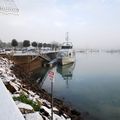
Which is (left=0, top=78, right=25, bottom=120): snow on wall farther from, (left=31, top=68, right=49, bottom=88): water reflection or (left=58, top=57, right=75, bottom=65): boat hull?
(left=58, top=57, right=75, bottom=65): boat hull

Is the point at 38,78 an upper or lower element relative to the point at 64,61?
lower

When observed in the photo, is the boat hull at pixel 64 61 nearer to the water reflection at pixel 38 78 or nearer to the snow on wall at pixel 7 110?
the water reflection at pixel 38 78

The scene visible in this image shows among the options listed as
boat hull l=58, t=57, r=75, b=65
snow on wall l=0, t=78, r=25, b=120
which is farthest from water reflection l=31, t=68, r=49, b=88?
snow on wall l=0, t=78, r=25, b=120

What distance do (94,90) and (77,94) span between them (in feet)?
8.78

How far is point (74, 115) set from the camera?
588 inches

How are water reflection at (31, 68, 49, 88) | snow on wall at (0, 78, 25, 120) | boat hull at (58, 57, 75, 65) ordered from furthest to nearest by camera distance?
boat hull at (58, 57, 75, 65) → water reflection at (31, 68, 49, 88) → snow on wall at (0, 78, 25, 120)

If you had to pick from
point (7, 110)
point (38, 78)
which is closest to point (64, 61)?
point (38, 78)

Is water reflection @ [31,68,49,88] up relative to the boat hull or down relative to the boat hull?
down

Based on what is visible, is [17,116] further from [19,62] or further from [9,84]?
[19,62]

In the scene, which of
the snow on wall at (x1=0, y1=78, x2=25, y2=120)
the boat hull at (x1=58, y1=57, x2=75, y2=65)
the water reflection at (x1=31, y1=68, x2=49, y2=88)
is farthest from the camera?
the boat hull at (x1=58, y1=57, x2=75, y2=65)

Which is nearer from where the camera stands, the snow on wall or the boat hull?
the snow on wall

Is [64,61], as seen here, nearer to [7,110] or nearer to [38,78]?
[38,78]

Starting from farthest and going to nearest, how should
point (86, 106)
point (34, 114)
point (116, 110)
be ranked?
point (86, 106), point (116, 110), point (34, 114)

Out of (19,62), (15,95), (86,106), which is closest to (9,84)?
(15,95)
